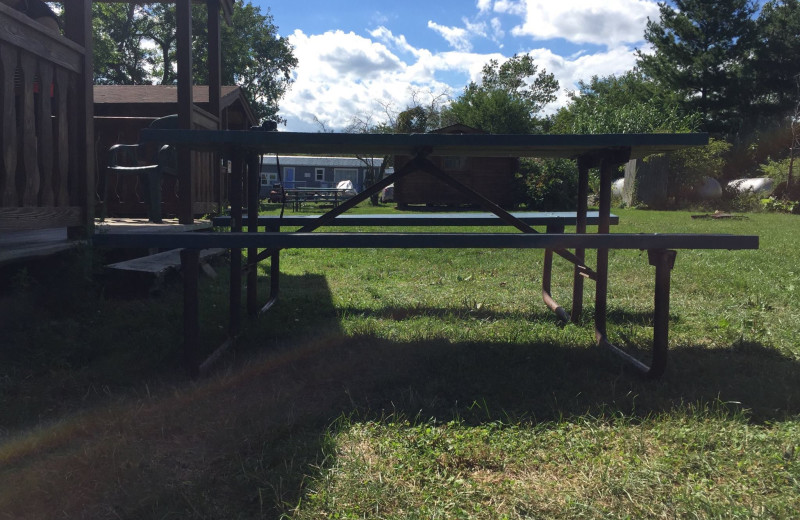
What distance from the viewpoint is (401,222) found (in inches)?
176

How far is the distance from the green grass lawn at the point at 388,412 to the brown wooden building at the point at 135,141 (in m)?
2.53

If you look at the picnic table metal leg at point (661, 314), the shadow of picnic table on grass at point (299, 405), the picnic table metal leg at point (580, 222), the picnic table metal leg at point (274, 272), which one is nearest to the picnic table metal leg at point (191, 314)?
the shadow of picnic table on grass at point (299, 405)

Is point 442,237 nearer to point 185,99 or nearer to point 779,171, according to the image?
point 185,99

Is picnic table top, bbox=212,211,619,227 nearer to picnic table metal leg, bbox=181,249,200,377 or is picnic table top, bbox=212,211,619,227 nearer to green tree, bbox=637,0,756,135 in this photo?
picnic table metal leg, bbox=181,249,200,377

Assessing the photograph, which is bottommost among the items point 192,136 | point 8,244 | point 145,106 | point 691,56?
point 8,244

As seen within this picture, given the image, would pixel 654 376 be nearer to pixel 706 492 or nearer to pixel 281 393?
pixel 706 492

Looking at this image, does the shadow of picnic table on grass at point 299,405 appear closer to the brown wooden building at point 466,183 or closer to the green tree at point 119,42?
the brown wooden building at point 466,183

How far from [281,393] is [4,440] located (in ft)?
3.33

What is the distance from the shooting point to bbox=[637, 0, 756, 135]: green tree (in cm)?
3556

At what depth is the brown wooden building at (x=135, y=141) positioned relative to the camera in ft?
22.1

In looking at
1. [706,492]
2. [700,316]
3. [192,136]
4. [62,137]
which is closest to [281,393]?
[192,136]

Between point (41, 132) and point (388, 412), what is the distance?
8.74 feet

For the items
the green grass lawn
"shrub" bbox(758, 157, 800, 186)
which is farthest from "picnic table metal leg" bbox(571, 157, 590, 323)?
"shrub" bbox(758, 157, 800, 186)

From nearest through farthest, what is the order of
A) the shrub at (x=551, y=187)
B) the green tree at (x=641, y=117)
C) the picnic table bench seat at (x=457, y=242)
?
the picnic table bench seat at (x=457, y=242), the shrub at (x=551, y=187), the green tree at (x=641, y=117)
